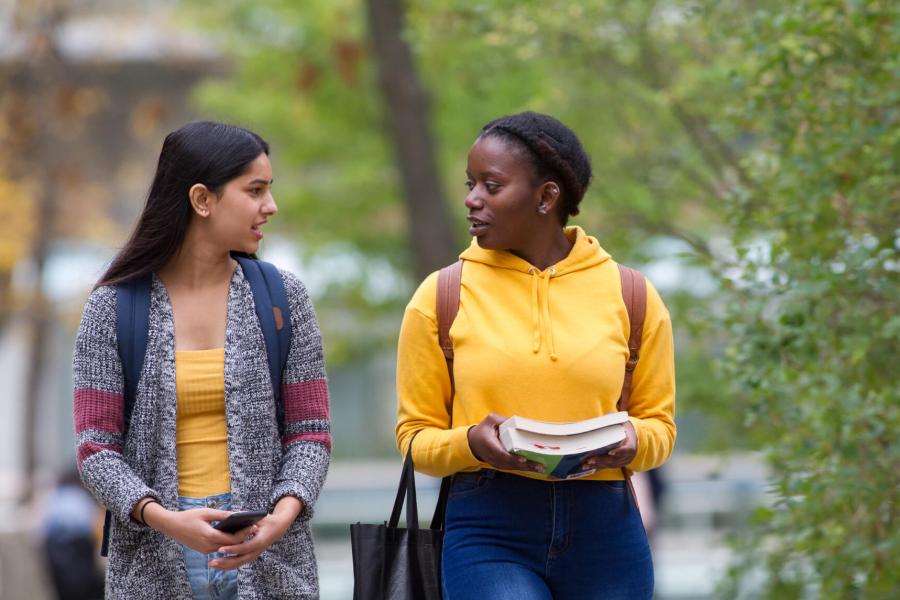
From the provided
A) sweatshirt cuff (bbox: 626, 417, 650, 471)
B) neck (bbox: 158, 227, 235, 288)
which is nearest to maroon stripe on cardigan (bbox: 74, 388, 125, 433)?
neck (bbox: 158, 227, 235, 288)

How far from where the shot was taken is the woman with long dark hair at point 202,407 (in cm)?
388

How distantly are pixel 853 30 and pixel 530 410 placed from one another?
2.85 metres

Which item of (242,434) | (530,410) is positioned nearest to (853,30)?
(530,410)

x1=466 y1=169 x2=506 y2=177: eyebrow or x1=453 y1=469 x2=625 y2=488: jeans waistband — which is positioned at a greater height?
x1=466 y1=169 x2=506 y2=177: eyebrow

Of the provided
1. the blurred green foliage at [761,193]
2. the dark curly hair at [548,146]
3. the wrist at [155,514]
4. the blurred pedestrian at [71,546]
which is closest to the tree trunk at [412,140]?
the blurred green foliage at [761,193]

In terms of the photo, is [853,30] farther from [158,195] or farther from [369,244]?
[369,244]

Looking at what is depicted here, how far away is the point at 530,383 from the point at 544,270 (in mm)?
361

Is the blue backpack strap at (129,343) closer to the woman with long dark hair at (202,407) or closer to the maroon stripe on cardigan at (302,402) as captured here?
the woman with long dark hair at (202,407)

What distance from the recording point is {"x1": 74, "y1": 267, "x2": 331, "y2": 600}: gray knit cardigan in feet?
12.7

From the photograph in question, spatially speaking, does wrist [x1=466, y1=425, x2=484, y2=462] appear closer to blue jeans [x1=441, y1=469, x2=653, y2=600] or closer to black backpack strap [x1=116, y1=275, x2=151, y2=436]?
blue jeans [x1=441, y1=469, x2=653, y2=600]

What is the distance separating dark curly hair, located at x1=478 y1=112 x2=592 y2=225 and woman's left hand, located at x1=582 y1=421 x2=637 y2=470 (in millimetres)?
729

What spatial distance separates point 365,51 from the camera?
15406mm

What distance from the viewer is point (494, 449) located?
3795 millimetres

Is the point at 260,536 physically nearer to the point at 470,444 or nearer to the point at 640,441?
the point at 470,444
